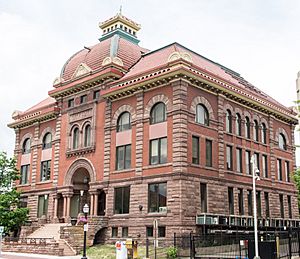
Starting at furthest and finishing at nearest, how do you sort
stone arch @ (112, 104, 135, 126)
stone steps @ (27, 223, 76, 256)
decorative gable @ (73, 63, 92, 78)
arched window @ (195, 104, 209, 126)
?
decorative gable @ (73, 63, 92, 78)
stone arch @ (112, 104, 135, 126)
arched window @ (195, 104, 209, 126)
stone steps @ (27, 223, 76, 256)

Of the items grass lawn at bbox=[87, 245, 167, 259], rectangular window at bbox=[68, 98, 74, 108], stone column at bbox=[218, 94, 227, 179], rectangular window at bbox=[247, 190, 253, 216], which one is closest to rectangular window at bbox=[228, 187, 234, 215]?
stone column at bbox=[218, 94, 227, 179]

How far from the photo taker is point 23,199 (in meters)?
52.2

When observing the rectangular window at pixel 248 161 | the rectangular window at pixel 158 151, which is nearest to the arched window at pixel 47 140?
the rectangular window at pixel 158 151

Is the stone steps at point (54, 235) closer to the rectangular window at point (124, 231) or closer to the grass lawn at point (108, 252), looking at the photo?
the grass lawn at point (108, 252)

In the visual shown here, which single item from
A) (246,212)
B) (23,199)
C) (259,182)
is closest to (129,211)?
(246,212)

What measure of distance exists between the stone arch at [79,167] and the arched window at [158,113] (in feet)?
27.5

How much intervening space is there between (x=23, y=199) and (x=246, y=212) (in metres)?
25.6

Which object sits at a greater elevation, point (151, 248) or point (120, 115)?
point (120, 115)

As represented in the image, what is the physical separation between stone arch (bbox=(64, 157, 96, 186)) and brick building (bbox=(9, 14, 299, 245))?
161mm

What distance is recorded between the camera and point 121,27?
55250 millimetres

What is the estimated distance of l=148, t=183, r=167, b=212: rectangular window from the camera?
37.0m

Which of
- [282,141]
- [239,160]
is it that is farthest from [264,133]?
[239,160]

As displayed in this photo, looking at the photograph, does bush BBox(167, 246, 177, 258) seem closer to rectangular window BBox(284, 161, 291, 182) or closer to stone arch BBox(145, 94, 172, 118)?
stone arch BBox(145, 94, 172, 118)

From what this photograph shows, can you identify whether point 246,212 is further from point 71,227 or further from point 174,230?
point 71,227
